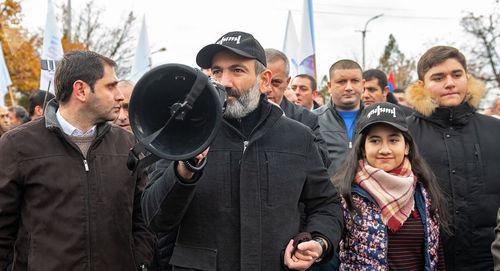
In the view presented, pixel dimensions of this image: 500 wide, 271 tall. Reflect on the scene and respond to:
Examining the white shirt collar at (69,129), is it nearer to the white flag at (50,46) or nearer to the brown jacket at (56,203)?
the brown jacket at (56,203)

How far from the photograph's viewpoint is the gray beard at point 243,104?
9.77ft

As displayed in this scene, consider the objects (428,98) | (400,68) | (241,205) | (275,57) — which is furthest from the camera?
(400,68)

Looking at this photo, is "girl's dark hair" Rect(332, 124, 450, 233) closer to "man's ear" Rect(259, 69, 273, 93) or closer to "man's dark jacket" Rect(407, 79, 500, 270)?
"man's dark jacket" Rect(407, 79, 500, 270)

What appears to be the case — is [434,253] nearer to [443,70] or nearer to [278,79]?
[443,70]

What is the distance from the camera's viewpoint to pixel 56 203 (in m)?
3.34

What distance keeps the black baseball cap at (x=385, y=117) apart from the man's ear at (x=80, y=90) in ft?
5.70

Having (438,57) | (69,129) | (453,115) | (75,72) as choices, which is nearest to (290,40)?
(438,57)

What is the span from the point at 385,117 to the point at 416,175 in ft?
1.34

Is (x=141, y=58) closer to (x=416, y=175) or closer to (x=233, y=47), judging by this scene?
(x=416, y=175)

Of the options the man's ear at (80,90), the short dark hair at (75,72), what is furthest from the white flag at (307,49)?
the man's ear at (80,90)

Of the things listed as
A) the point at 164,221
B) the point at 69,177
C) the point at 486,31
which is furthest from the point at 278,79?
the point at 486,31

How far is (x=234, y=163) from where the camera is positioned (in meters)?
2.92

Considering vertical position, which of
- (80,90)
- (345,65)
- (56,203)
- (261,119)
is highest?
(345,65)

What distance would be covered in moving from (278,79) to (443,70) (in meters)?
1.57
